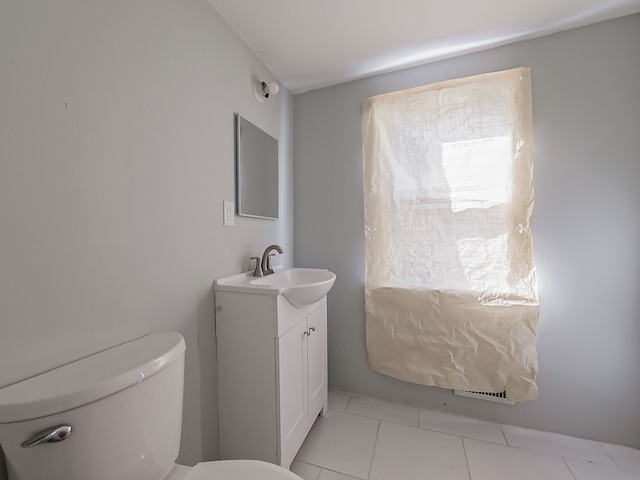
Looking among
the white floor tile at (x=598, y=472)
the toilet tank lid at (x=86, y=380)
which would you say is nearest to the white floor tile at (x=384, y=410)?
the white floor tile at (x=598, y=472)

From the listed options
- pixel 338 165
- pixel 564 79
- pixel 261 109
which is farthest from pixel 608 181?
pixel 261 109

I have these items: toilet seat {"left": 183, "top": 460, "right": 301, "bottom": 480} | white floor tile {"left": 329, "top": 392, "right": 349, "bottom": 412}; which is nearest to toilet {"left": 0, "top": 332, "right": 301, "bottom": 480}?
toilet seat {"left": 183, "top": 460, "right": 301, "bottom": 480}

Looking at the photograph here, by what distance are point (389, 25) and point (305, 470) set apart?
2.27 metres

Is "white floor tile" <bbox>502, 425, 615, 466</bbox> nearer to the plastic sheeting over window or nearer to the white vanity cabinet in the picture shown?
the plastic sheeting over window

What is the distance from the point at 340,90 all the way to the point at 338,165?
538 mm

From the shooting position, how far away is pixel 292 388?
116cm

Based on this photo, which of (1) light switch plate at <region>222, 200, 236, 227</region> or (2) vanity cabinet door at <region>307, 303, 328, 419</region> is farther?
(2) vanity cabinet door at <region>307, 303, 328, 419</region>

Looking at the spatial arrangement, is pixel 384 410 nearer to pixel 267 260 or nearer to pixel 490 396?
pixel 490 396

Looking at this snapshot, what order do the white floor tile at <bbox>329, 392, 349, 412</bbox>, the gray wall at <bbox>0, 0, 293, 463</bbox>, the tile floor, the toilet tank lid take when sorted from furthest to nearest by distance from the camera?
the white floor tile at <bbox>329, 392, 349, 412</bbox>, the tile floor, the gray wall at <bbox>0, 0, 293, 463</bbox>, the toilet tank lid

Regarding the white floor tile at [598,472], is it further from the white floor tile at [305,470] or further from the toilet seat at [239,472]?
the toilet seat at [239,472]

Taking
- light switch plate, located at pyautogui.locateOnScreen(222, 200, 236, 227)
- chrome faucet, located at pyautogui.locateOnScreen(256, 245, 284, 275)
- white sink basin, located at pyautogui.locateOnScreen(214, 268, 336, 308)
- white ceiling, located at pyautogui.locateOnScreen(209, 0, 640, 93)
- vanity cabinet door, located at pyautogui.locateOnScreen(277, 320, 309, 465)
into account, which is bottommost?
vanity cabinet door, located at pyautogui.locateOnScreen(277, 320, 309, 465)

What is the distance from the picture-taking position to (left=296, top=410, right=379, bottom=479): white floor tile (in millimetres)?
1218

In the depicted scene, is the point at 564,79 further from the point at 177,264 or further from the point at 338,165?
the point at 177,264

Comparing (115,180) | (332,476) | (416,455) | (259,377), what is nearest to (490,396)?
(416,455)
